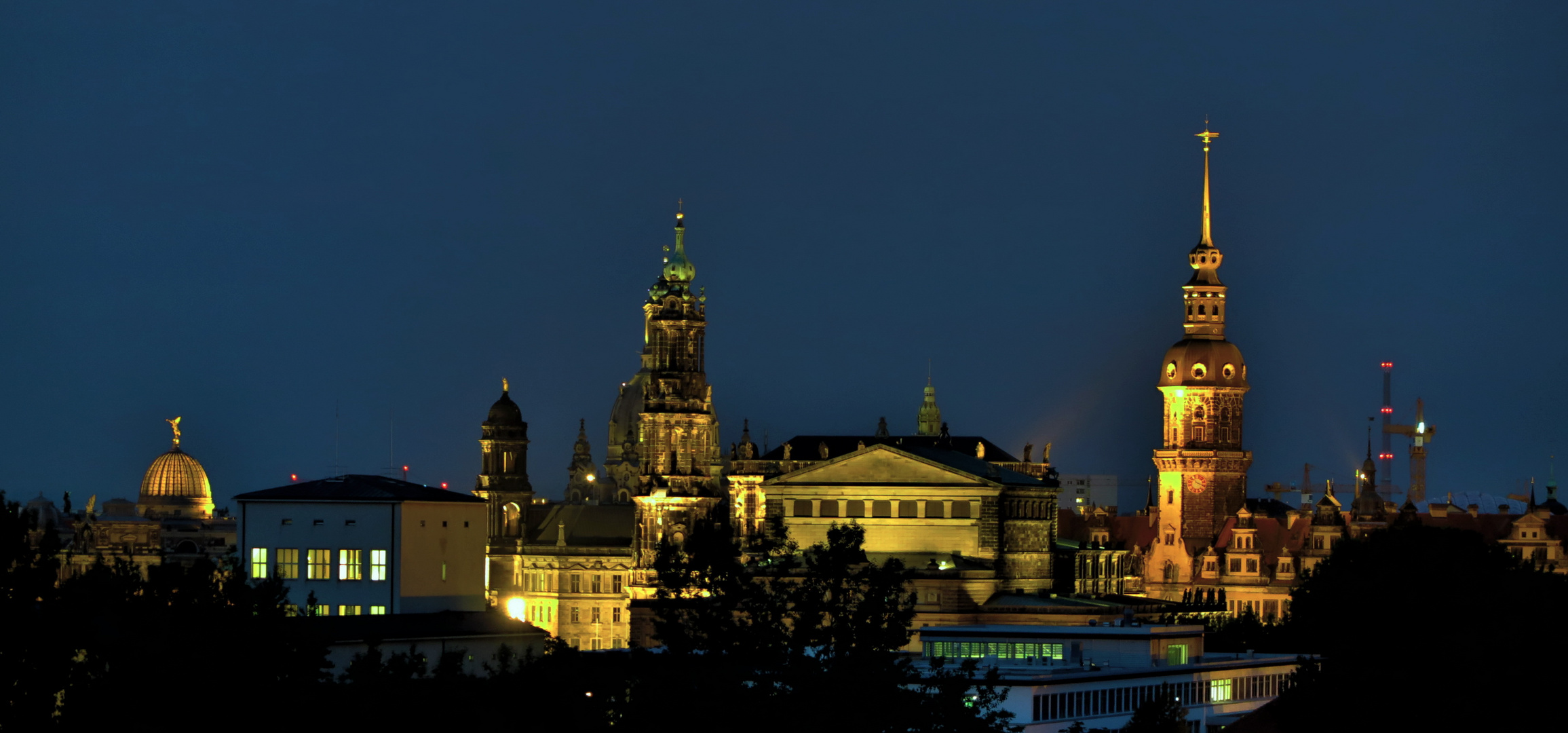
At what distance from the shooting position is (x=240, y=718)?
75562mm

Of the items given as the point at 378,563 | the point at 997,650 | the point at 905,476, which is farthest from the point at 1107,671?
the point at 905,476

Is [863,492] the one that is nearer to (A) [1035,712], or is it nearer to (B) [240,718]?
(A) [1035,712]

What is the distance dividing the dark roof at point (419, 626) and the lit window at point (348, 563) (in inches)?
354

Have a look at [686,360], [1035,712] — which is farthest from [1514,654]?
[686,360]

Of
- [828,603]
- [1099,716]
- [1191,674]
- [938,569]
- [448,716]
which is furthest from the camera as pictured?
[938,569]

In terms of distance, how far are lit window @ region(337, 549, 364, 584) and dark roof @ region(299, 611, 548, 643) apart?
9.00 meters

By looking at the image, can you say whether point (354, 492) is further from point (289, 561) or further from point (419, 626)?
point (419, 626)

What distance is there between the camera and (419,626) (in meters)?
110

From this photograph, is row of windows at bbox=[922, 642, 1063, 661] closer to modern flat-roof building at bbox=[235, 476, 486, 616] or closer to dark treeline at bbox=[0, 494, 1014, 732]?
modern flat-roof building at bbox=[235, 476, 486, 616]

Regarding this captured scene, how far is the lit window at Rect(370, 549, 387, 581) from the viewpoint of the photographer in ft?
413

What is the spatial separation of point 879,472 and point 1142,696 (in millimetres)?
54748

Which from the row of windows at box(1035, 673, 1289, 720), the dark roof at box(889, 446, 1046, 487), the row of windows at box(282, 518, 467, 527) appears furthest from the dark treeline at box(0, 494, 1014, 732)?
the dark roof at box(889, 446, 1046, 487)

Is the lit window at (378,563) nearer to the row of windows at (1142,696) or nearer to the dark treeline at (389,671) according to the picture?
the row of windows at (1142,696)

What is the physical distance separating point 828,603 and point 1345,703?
78.6 feet
